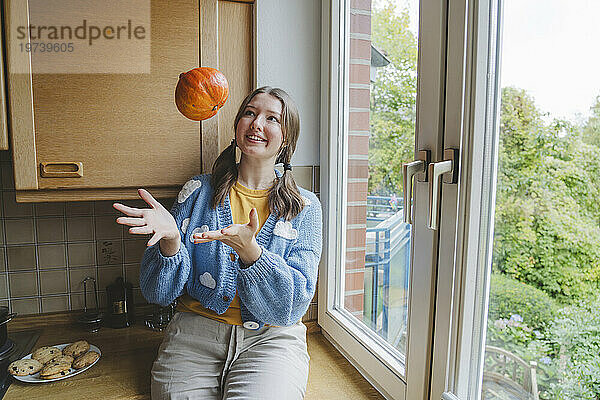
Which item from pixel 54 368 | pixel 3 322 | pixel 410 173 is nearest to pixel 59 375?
pixel 54 368

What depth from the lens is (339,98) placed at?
62.6 inches

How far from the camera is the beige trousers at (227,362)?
113 centimetres

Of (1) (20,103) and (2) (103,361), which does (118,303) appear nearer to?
(2) (103,361)

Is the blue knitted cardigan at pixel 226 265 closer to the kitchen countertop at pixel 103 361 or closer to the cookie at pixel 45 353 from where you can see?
the kitchen countertop at pixel 103 361

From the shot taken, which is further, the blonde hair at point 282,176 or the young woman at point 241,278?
the blonde hair at point 282,176

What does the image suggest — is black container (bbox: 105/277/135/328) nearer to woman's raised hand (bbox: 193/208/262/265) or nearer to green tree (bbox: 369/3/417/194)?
woman's raised hand (bbox: 193/208/262/265)

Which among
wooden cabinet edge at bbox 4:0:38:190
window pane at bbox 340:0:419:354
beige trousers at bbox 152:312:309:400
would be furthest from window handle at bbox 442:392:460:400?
wooden cabinet edge at bbox 4:0:38:190

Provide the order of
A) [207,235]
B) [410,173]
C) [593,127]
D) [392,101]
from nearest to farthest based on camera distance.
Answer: [593,127], [207,235], [410,173], [392,101]

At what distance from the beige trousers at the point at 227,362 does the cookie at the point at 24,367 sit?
0.35 meters

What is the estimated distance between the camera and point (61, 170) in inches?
49.1

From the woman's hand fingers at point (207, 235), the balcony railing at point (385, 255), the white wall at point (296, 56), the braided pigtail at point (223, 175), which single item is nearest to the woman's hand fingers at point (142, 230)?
the woman's hand fingers at point (207, 235)

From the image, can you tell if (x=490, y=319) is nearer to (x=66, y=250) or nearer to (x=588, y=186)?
(x=588, y=186)

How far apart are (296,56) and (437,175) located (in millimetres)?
884

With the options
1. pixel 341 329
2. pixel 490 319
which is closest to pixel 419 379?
pixel 490 319
